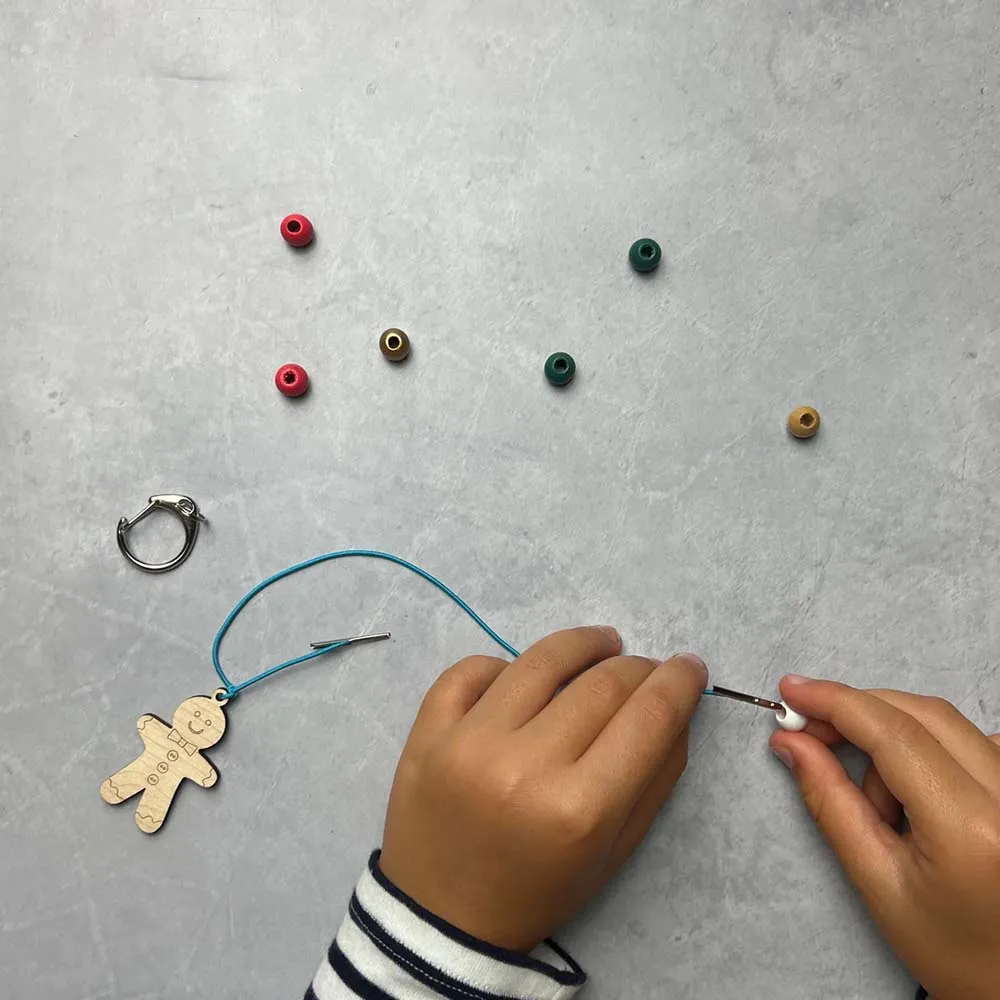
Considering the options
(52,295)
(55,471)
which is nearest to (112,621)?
(55,471)

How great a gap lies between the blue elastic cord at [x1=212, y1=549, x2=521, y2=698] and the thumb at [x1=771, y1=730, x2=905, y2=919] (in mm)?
341

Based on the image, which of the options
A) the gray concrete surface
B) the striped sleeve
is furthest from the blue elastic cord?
the striped sleeve

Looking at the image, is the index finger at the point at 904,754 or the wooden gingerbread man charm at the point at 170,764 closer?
the index finger at the point at 904,754

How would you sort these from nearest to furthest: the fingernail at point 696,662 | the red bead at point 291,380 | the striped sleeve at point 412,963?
the striped sleeve at point 412,963 < the fingernail at point 696,662 < the red bead at point 291,380

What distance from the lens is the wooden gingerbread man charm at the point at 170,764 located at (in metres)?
1.00

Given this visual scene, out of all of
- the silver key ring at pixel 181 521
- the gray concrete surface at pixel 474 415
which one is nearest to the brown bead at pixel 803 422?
the gray concrete surface at pixel 474 415

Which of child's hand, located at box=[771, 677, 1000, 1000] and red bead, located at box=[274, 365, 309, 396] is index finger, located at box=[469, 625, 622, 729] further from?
red bead, located at box=[274, 365, 309, 396]

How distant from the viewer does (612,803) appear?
0.79m

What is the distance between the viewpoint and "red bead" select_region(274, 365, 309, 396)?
1.03 meters

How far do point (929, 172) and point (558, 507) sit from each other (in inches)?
25.0

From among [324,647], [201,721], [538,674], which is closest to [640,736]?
[538,674]

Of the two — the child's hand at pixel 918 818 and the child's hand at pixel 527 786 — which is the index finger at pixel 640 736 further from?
the child's hand at pixel 918 818

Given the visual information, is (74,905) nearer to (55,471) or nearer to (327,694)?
(327,694)

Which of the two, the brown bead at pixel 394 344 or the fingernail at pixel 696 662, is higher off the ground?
the brown bead at pixel 394 344
